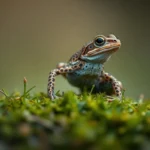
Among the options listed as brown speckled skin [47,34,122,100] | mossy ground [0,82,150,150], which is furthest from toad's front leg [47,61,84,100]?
mossy ground [0,82,150,150]

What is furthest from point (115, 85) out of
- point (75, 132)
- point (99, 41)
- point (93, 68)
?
point (75, 132)

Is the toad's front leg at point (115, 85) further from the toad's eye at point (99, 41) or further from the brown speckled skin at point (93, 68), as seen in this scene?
the toad's eye at point (99, 41)

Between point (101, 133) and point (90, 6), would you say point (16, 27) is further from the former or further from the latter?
point (101, 133)

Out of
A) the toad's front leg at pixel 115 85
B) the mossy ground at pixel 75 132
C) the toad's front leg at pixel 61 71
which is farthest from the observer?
the toad's front leg at pixel 115 85

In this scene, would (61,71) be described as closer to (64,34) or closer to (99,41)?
(99,41)

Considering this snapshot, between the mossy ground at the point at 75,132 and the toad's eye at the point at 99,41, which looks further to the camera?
the toad's eye at the point at 99,41

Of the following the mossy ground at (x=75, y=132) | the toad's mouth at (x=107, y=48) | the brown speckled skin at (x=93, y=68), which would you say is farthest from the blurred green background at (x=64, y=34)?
the mossy ground at (x=75, y=132)

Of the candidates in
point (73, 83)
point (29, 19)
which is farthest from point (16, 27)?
point (73, 83)

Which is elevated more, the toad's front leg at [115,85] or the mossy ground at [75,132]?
the toad's front leg at [115,85]

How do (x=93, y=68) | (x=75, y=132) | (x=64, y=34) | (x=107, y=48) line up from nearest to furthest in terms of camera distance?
(x=75, y=132), (x=107, y=48), (x=93, y=68), (x=64, y=34)
